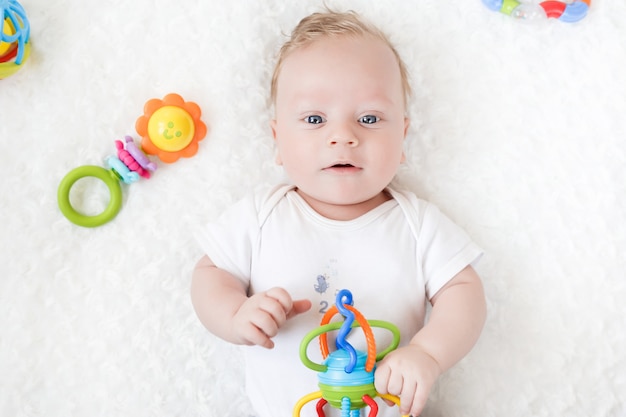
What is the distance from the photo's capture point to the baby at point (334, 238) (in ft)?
4.33

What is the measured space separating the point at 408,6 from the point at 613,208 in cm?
58

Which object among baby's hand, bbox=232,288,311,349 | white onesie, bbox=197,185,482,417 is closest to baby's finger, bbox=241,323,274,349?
baby's hand, bbox=232,288,311,349

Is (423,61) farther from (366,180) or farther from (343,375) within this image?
(343,375)

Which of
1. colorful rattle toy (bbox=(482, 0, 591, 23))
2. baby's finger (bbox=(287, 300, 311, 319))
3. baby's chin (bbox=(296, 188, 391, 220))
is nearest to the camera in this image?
baby's finger (bbox=(287, 300, 311, 319))

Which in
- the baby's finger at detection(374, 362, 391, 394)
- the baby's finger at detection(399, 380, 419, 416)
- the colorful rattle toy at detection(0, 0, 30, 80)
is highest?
the colorful rattle toy at detection(0, 0, 30, 80)

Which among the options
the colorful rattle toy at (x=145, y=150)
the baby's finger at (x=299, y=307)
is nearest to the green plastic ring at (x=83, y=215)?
the colorful rattle toy at (x=145, y=150)

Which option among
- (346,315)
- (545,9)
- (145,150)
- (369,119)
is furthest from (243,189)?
(545,9)

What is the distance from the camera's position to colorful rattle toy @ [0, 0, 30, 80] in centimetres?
138

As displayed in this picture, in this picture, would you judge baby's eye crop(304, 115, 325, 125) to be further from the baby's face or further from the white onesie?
the white onesie

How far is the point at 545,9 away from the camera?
4.96 feet

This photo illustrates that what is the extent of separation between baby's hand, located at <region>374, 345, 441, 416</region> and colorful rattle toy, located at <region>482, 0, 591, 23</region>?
0.76 metres

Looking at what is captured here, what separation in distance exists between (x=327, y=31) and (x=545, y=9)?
462 millimetres

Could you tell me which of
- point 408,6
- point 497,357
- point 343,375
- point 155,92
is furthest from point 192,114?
point 497,357

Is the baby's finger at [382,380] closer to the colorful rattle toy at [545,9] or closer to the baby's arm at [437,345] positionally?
the baby's arm at [437,345]
